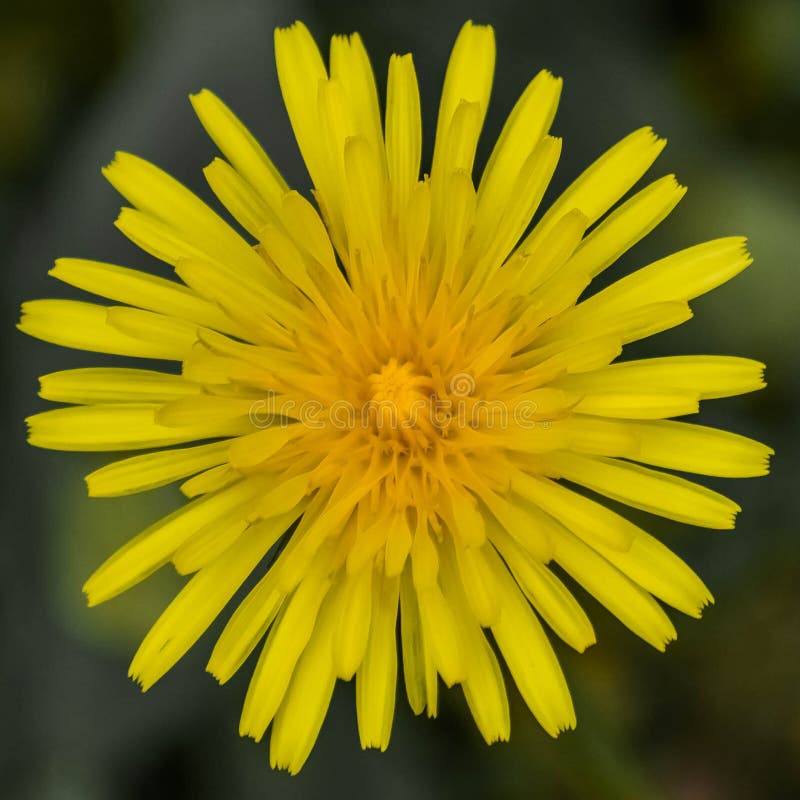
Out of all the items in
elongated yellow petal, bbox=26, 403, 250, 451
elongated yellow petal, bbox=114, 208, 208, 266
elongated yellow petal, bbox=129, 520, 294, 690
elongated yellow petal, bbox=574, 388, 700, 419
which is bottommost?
elongated yellow petal, bbox=129, 520, 294, 690

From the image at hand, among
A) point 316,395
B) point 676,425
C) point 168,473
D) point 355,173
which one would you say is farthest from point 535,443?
point 168,473

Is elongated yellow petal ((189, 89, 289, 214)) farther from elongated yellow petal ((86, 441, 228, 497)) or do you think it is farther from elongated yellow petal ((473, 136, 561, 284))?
elongated yellow petal ((86, 441, 228, 497))

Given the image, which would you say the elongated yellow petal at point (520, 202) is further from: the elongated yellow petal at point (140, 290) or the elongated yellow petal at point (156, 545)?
the elongated yellow petal at point (156, 545)

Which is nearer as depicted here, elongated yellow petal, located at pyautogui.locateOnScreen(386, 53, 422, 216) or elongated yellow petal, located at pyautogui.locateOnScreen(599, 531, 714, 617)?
elongated yellow petal, located at pyautogui.locateOnScreen(599, 531, 714, 617)

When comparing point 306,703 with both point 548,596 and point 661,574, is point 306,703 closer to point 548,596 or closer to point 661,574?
point 548,596

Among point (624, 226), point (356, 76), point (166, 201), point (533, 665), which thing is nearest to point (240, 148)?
point (166, 201)

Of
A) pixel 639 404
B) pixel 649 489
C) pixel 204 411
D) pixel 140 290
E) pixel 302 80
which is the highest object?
pixel 302 80

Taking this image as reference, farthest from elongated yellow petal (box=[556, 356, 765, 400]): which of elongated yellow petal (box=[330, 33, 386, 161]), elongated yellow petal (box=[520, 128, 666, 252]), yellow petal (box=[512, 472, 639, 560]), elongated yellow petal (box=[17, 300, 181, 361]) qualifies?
elongated yellow petal (box=[17, 300, 181, 361])
